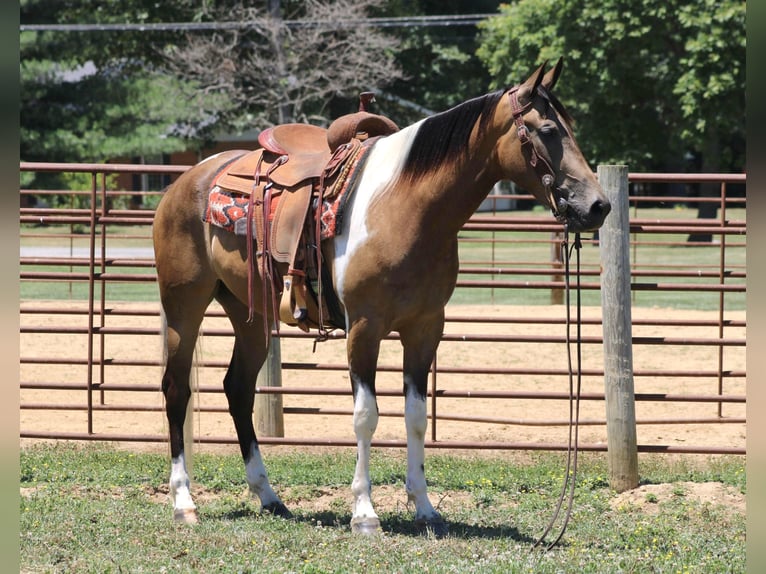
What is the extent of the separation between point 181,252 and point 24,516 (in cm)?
156

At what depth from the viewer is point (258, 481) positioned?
17.2ft

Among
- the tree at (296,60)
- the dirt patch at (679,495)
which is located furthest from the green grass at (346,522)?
the tree at (296,60)

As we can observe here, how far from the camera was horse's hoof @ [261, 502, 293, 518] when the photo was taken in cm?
512

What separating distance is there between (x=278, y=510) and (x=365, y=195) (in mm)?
1753

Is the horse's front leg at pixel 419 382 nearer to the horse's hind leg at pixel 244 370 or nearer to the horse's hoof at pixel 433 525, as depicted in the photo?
the horse's hoof at pixel 433 525

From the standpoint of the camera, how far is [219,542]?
4465 millimetres

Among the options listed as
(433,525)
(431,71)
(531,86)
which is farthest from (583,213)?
(431,71)

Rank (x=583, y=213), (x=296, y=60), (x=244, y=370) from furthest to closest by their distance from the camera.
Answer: (x=296, y=60), (x=244, y=370), (x=583, y=213)

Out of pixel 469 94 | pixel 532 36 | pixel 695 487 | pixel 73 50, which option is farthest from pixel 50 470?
pixel 469 94

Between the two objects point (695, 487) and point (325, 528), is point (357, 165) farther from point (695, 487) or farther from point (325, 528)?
point (695, 487)

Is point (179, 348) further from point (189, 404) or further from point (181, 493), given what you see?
point (181, 493)

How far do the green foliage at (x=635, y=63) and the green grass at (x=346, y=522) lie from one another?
1790 cm

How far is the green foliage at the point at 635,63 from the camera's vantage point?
73.8ft

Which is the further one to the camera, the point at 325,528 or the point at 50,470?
the point at 50,470
